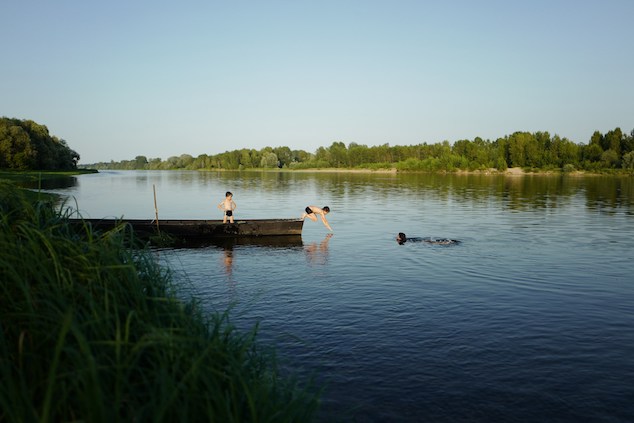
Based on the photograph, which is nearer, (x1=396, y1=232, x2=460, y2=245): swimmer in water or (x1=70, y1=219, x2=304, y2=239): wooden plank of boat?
(x1=396, y1=232, x2=460, y2=245): swimmer in water

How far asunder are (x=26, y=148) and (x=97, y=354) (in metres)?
103

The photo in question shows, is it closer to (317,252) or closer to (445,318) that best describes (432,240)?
(317,252)

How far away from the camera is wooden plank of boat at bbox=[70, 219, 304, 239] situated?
2708 cm

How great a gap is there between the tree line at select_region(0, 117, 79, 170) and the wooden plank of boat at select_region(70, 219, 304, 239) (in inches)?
3033

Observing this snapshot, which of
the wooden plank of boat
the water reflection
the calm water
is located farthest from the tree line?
the water reflection

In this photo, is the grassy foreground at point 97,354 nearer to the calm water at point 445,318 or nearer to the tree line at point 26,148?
the calm water at point 445,318

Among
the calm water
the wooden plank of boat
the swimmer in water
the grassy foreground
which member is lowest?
the calm water

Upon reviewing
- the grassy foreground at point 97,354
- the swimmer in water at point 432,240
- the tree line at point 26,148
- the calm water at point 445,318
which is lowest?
the calm water at point 445,318

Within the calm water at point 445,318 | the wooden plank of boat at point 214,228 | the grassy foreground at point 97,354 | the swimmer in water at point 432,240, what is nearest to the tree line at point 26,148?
the wooden plank of boat at point 214,228

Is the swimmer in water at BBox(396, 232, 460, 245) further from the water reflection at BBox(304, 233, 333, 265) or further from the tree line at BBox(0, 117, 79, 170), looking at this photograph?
the tree line at BBox(0, 117, 79, 170)

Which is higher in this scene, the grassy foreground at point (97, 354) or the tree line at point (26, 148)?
the tree line at point (26, 148)

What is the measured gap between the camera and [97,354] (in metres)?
4.77

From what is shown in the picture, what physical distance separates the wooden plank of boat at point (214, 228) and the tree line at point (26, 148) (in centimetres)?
7704

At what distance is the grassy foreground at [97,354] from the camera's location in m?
4.13
